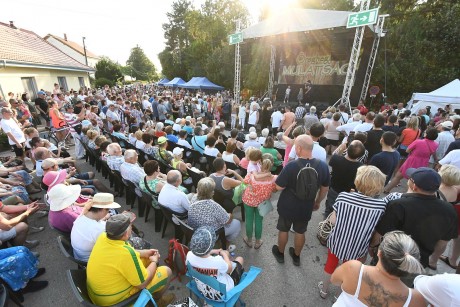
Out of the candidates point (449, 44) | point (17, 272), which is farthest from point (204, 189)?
point (449, 44)

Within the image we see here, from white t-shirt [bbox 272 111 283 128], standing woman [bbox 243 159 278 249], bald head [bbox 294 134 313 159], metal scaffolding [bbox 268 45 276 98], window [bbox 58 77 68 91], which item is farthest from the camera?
metal scaffolding [bbox 268 45 276 98]

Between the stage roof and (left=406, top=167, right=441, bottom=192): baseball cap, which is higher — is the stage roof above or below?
above

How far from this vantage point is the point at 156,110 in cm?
1140

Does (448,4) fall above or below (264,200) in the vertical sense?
above

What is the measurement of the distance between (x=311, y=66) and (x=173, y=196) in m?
16.6

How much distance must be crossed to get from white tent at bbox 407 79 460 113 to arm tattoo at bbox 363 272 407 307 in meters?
12.8

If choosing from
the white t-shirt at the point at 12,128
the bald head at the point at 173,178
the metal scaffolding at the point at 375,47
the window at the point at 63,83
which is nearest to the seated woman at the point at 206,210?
the bald head at the point at 173,178

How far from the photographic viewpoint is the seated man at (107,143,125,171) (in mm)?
4297

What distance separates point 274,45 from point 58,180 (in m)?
17.2

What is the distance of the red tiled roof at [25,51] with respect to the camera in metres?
11.5

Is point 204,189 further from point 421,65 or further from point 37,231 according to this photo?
point 421,65

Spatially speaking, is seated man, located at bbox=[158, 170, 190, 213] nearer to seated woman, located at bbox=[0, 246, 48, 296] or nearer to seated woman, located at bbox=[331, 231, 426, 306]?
seated woman, located at bbox=[0, 246, 48, 296]

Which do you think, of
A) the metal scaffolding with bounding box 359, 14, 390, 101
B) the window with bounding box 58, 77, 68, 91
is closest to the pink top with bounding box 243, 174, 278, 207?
the metal scaffolding with bounding box 359, 14, 390, 101

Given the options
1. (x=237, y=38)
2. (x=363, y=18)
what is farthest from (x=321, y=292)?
(x=237, y=38)
